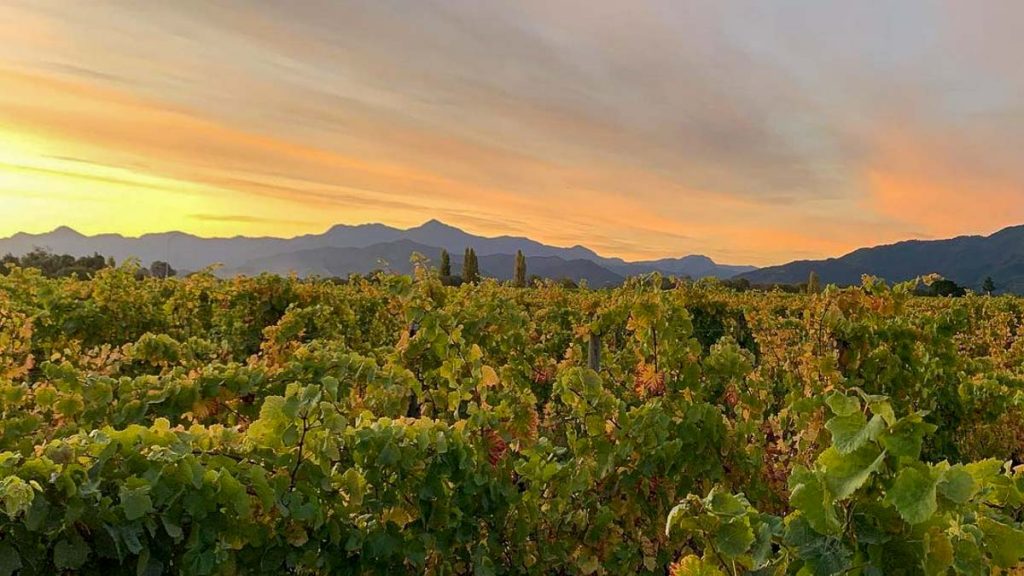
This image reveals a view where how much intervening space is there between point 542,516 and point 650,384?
1415mm

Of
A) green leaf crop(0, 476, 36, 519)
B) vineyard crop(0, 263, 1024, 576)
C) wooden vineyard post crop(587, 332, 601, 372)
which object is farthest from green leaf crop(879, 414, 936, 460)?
wooden vineyard post crop(587, 332, 601, 372)

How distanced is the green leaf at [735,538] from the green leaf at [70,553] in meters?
1.67

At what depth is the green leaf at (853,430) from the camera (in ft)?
4.81

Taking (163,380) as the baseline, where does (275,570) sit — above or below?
below

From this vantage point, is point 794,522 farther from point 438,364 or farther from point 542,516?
point 438,364

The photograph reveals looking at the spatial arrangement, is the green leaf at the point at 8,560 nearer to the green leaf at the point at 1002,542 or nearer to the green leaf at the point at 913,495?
the green leaf at the point at 913,495

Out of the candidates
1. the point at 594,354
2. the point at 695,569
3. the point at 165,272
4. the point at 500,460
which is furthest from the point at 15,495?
the point at 165,272

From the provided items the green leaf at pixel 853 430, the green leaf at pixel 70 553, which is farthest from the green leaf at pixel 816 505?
the green leaf at pixel 70 553

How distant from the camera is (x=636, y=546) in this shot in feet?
10.6

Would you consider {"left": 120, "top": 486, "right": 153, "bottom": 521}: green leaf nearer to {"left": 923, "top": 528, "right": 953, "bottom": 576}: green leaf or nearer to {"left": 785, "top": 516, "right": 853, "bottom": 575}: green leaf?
{"left": 785, "top": 516, "right": 853, "bottom": 575}: green leaf

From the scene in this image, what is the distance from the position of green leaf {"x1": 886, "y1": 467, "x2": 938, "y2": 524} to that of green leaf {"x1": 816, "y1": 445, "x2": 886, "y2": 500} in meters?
0.06

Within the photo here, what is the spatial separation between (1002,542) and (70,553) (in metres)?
2.33

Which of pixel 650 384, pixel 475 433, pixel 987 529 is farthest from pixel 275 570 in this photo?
pixel 650 384

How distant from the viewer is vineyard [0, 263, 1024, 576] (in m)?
1.57
